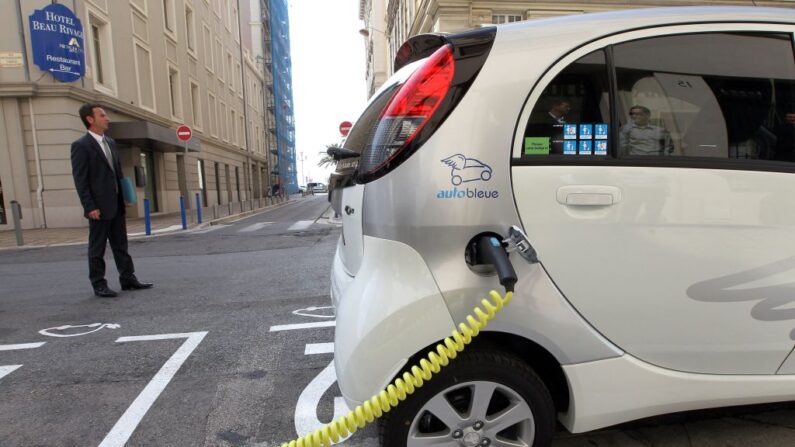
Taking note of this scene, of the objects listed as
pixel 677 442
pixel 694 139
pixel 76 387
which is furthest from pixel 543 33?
pixel 76 387

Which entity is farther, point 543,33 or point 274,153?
point 274,153

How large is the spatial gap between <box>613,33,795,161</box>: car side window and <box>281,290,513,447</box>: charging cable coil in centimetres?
86

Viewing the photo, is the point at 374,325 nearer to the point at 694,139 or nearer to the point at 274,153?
the point at 694,139

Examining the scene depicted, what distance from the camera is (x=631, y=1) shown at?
19938 mm

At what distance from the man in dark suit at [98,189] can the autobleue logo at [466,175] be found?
4641 millimetres

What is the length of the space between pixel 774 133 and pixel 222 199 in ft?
109

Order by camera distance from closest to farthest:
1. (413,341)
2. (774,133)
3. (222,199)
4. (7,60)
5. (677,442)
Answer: (413,341), (774,133), (677,442), (7,60), (222,199)

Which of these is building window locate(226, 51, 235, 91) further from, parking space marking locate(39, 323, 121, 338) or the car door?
the car door

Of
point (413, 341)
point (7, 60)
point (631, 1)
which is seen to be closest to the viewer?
point (413, 341)

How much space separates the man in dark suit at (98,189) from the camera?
15.7 ft

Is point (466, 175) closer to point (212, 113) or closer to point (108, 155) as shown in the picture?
point (108, 155)

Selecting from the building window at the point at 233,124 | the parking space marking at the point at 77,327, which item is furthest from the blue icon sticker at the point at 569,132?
the building window at the point at 233,124

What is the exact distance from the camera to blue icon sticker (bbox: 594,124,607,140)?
5.69 feet

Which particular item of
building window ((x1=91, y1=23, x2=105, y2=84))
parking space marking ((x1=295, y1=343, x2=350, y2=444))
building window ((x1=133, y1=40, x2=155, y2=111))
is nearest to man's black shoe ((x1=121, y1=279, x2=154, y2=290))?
parking space marking ((x1=295, y1=343, x2=350, y2=444))
